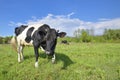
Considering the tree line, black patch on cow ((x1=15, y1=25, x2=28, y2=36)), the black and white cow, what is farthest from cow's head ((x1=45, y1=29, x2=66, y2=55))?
the tree line

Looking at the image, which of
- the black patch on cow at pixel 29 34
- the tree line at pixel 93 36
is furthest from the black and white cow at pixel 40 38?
the tree line at pixel 93 36

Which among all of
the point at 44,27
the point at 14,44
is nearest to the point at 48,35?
the point at 44,27

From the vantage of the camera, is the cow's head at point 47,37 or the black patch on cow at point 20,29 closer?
the cow's head at point 47,37

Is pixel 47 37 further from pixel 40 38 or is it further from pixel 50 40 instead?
pixel 40 38

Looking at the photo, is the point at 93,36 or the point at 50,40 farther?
the point at 93,36

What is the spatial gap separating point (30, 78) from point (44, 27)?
2.50 m

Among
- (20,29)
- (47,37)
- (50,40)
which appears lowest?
(50,40)

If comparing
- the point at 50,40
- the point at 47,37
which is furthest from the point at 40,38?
the point at 50,40

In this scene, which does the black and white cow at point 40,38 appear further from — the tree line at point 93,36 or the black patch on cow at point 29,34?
the tree line at point 93,36

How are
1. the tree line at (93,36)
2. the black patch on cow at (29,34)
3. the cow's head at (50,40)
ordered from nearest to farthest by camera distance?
the cow's head at (50,40) < the black patch on cow at (29,34) < the tree line at (93,36)

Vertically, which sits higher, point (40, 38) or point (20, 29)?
point (20, 29)

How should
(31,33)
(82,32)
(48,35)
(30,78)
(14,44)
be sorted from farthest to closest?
(82,32) < (14,44) < (31,33) < (48,35) < (30,78)

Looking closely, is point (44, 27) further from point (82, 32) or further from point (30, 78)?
point (82, 32)

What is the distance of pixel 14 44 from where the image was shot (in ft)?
37.3
